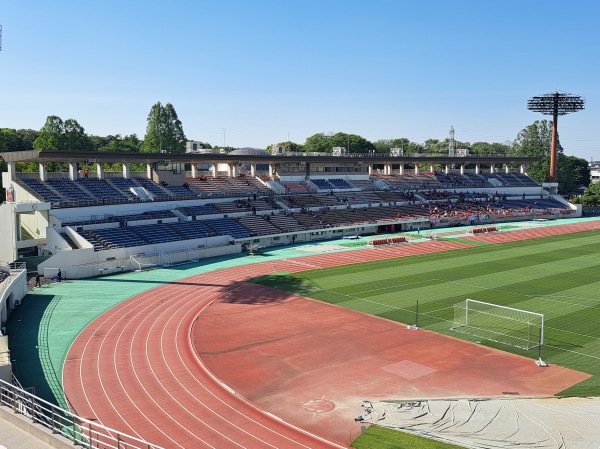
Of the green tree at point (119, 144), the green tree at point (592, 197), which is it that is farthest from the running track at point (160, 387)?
the green tree at point (592, 197)

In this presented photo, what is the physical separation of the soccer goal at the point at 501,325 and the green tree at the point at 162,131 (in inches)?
3111

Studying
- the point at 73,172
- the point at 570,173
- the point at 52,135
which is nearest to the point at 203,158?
the point at 73,172

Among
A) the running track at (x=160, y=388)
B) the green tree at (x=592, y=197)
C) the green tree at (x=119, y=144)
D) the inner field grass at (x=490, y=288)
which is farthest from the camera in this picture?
the green tree at (x=119, y=144)

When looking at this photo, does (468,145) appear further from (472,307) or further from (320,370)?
(320,370)

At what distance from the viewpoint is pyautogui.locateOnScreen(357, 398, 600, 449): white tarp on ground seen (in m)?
16.8

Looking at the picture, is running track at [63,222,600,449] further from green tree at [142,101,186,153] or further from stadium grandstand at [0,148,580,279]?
green tree at [142,101,186,153]

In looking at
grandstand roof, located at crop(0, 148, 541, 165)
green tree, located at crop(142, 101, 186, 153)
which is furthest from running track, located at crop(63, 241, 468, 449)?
green tree, located at crop(142, 101, 186, 153)

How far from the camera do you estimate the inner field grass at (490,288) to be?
27359 mm

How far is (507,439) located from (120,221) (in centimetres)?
4284

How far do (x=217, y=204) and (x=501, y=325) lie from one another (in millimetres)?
40771

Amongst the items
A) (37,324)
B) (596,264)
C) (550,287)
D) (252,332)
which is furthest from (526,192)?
(37,324)

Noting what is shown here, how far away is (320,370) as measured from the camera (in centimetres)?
2367

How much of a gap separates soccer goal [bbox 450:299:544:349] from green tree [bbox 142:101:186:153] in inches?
3111

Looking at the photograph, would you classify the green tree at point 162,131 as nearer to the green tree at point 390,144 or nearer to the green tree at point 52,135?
the green tree at point 52,135
